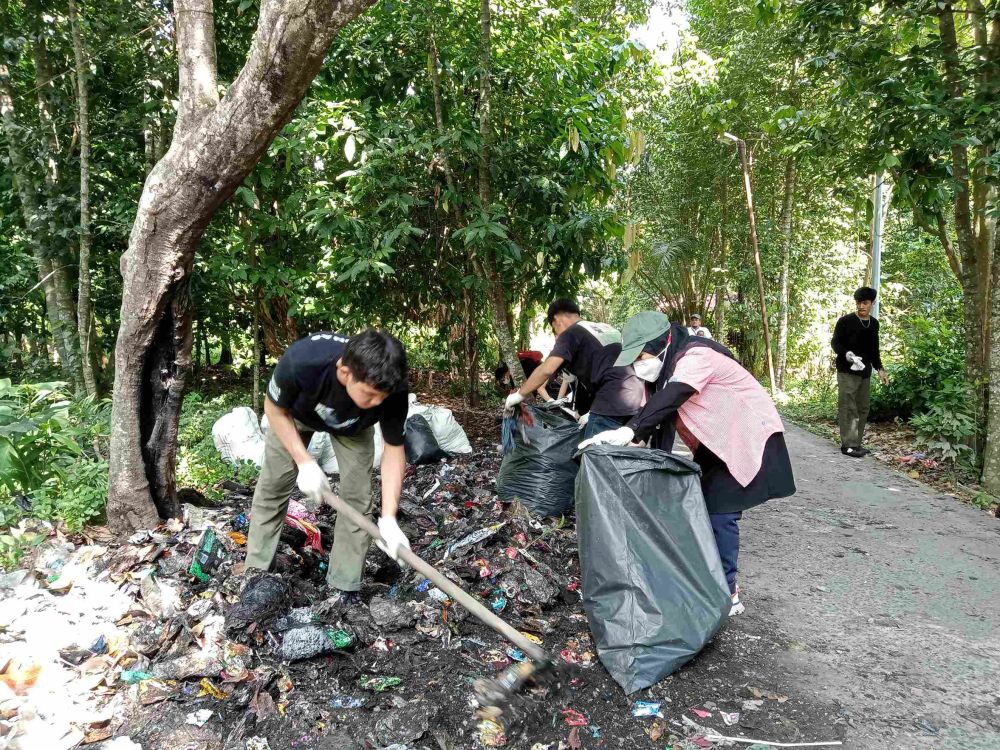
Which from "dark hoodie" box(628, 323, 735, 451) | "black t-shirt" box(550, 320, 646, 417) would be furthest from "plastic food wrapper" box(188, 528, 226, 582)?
"black t-shirt" box(550, 320, 646, 417)

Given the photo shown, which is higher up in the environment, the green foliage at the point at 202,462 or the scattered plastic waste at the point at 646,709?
the green foliage at the point at 202,462

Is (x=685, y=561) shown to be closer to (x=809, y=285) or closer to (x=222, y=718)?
(x=222, y=718)

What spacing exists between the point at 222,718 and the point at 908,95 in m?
5.86

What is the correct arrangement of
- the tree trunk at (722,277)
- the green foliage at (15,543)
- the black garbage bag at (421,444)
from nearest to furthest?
the green foliage at (15,543)
the black garbage bag at (421,444)
the tree trunk at (722,277)

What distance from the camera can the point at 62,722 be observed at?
6.79 ft

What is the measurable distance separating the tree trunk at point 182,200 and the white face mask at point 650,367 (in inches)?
78.5

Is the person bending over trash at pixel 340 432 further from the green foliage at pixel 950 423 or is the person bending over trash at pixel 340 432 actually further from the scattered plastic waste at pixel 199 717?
the green foliage at pixel 950 423

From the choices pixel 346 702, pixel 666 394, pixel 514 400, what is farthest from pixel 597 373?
pixel 346 702

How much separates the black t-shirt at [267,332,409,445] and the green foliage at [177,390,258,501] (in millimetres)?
1797

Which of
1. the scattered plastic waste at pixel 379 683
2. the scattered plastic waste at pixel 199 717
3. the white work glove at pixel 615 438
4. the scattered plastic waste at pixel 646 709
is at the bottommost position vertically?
the scattered plastic waste at pixel 646 709

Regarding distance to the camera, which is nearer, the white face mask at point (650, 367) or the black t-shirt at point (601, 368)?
the white face mask at point (650, 367)

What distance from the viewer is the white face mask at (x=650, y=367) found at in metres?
3.06

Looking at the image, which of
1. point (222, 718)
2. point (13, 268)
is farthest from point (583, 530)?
point (13, 268)

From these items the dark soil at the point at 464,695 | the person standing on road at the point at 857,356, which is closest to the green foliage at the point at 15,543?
the dark soil at the point at 464,695
